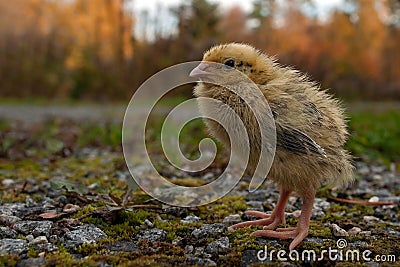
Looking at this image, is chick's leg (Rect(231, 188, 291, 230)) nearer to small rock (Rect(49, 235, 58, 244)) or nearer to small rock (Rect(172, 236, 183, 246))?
small rock (Rect(172, 236, 183, 246))

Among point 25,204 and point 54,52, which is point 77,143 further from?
point 54,52

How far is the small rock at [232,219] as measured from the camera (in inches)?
137

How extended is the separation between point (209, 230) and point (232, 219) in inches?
16.9

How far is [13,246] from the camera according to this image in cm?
266

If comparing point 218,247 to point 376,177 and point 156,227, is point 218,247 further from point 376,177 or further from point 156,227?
point 376,177

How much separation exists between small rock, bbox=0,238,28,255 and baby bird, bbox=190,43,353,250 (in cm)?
140

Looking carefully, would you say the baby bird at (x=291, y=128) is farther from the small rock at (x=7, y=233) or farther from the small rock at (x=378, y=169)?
the small rock at (x=378, y=169)

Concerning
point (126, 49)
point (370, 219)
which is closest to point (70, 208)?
point (370, 219)

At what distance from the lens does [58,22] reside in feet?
92.9

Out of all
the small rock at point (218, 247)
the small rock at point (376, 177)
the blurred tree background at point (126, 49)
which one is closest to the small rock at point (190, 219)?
the small rock at point (218, 247)

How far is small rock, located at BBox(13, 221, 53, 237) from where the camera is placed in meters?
2.92

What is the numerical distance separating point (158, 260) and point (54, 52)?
80.7 feet

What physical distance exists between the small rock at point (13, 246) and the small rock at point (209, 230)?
106 centimetres

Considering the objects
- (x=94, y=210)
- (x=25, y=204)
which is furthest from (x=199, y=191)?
(x=25, y=204)
